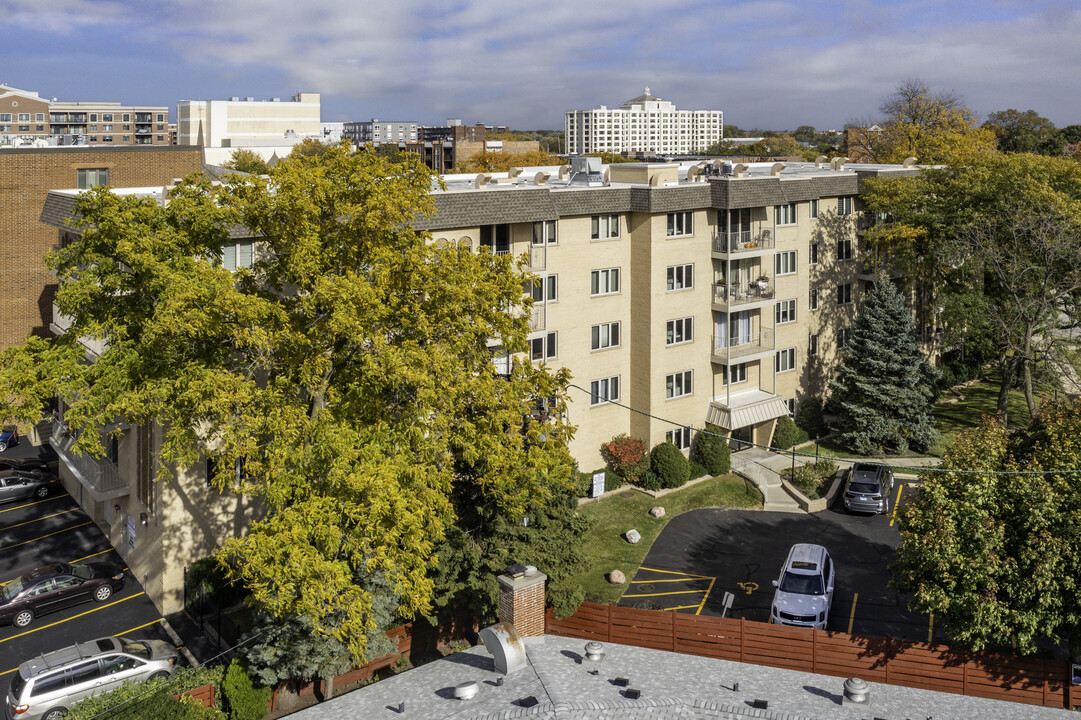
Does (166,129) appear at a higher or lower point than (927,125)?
higher

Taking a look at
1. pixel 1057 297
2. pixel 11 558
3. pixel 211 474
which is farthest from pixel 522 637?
pixel 1057 297

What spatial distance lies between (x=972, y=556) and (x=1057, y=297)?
94.8ft

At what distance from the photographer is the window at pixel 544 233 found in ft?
130

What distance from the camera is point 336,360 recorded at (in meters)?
24.8

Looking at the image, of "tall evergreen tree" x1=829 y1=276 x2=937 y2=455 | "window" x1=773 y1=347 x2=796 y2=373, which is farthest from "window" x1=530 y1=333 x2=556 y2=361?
"tall evergreen tree" x1=829 y1=276 x2=937 y2=455

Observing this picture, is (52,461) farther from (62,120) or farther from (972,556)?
(62,120)

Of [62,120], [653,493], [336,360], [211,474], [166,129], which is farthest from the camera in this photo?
[166,129]

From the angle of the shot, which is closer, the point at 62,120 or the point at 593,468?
the point at 593,468

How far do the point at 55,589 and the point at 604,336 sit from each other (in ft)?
80.7

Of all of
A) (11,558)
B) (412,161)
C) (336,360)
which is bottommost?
(11,558)

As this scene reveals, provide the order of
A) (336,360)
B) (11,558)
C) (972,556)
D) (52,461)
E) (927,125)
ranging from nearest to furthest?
1. (972,556)
2. (336,360)
3. (11,558)
4. (52,461)
5. (927,125)

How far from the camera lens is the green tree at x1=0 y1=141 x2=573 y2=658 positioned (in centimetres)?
2144

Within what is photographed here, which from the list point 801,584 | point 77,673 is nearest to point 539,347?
point 801,584

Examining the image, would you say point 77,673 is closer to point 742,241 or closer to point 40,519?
point 40,519
